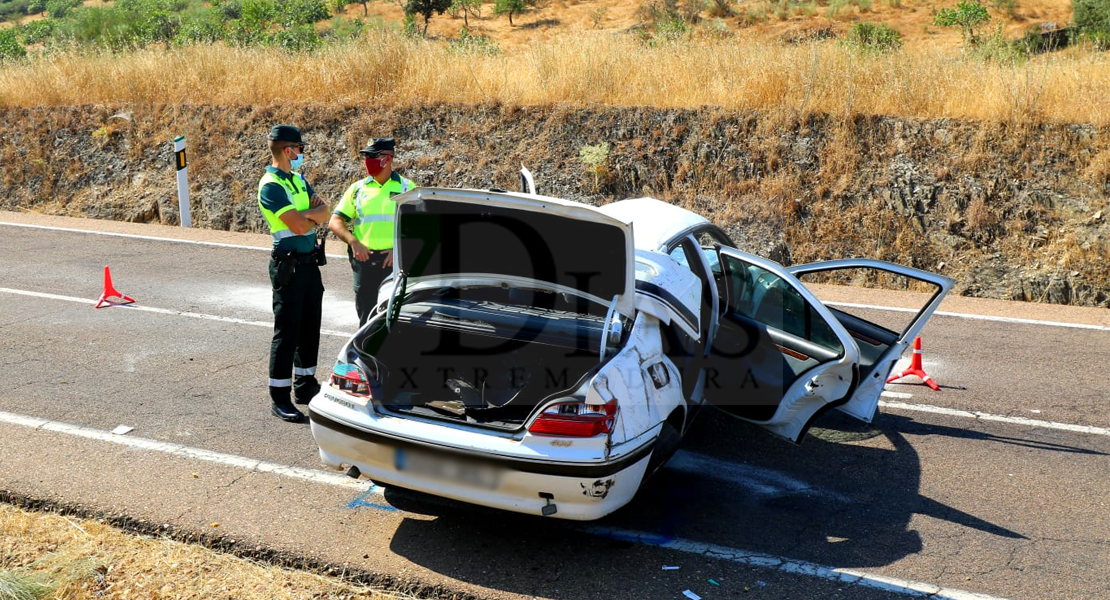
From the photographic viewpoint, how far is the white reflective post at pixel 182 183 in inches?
574

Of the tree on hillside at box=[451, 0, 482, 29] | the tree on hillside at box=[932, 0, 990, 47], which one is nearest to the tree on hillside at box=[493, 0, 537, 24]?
the tree on hillside at box=[451, 0, 482, 29]

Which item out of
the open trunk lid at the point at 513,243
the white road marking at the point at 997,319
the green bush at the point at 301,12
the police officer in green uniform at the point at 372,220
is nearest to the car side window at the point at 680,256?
the open trunk lid at the point at 513,243

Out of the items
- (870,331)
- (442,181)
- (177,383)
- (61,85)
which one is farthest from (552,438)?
(61,85)

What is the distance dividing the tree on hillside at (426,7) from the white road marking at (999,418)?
1198 inches

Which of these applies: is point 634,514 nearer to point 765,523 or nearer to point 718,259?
point 765,523

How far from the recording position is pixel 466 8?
3584 cm

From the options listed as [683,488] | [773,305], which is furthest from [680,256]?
[683,488]

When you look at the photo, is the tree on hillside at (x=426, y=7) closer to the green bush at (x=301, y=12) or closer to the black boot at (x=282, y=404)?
the green bush at (x=301, y=12)

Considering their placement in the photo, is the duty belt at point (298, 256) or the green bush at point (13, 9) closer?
the duty belt at point (298, 256)

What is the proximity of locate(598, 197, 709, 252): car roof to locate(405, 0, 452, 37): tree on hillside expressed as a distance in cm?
2985

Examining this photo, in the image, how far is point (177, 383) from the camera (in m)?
7.38

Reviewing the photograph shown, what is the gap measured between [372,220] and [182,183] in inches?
350

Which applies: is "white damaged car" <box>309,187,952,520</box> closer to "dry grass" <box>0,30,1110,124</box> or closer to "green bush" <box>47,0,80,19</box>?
"dry grass" <box>0,30,1110,124</box>

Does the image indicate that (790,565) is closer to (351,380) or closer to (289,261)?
(351,380)
